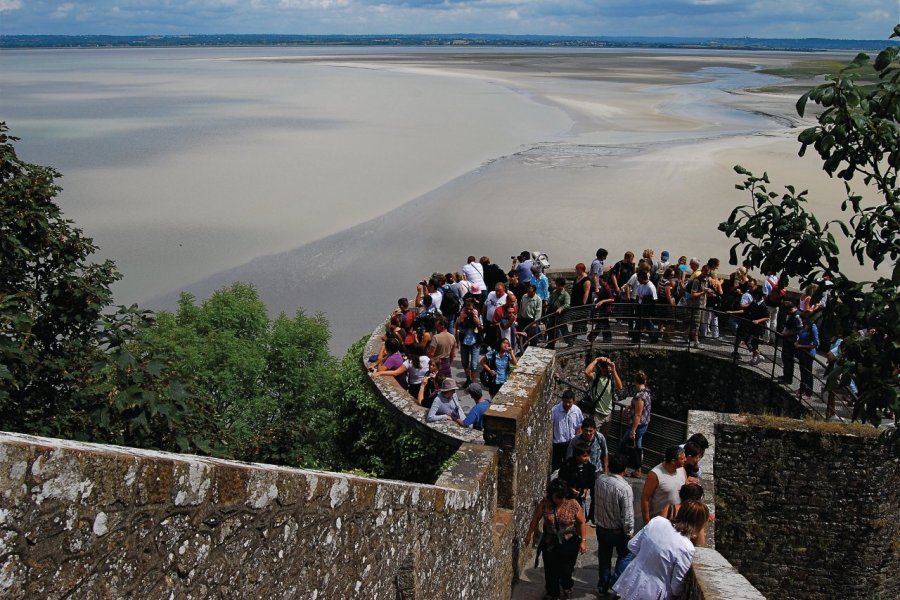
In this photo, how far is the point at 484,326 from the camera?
1291 centimetres

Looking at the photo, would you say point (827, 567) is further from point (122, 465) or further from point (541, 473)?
point (122, 465)

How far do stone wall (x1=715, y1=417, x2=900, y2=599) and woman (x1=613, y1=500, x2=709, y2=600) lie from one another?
12.4ft

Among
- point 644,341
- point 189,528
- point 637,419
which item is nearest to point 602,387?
point 637,419

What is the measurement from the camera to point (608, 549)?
24.7ft

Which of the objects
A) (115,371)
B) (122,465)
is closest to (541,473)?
(115,371)

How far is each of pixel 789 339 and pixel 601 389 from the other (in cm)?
298

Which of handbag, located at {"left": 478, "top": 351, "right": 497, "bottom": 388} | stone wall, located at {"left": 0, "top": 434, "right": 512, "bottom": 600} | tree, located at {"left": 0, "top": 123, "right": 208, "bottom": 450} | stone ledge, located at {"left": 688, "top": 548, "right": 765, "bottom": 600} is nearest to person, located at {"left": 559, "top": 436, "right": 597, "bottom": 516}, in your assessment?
stone ledge, located at {"left": 688, "top": 548, "right": 765, "bottom": 600}

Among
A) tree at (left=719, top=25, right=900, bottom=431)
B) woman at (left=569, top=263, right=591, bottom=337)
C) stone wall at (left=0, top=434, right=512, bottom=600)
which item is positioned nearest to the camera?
stone wall at (left=0, top=434, right=512, bottom=600)

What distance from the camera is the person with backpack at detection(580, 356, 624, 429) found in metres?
10.8

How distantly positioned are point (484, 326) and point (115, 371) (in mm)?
6663

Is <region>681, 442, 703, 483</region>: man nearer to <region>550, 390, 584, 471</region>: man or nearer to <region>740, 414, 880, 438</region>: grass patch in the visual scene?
<region>550, 390, 584, 471</region>: man

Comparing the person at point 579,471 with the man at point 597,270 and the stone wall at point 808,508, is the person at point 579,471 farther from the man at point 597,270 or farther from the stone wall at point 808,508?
the man at point 597,270

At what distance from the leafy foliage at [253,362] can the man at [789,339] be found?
660cm

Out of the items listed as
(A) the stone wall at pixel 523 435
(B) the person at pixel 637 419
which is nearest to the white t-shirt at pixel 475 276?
(B) the person at pixel 637 419
